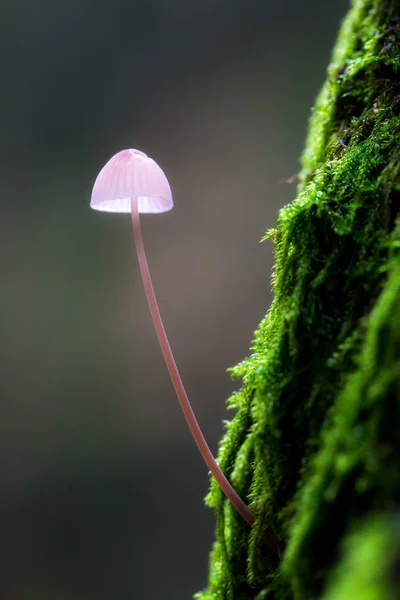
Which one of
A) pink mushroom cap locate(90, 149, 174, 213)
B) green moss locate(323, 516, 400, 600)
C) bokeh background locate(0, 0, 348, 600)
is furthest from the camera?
bokeh background locate(0, 0, 348, 600)

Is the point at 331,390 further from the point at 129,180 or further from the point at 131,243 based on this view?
the point at 131,243

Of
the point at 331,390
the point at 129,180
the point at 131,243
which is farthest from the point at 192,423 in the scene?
the point at 131,243

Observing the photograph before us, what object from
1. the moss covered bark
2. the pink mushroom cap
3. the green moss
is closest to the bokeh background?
the pink mushroom cap

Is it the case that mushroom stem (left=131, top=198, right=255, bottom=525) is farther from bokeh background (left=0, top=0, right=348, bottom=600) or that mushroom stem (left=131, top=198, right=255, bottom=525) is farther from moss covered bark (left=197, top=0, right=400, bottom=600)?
bokeh background (left=0, top=0, right=348, bottom=600)

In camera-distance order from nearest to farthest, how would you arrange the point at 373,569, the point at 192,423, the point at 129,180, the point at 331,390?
the point at 373,569 < the point at 331,390 < the point at 192,423 < the point at 129,180

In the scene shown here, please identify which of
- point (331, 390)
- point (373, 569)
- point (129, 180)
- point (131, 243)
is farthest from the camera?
point (131, 243)

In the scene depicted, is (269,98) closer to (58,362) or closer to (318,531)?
(58,362)

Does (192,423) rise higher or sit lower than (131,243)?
lower
